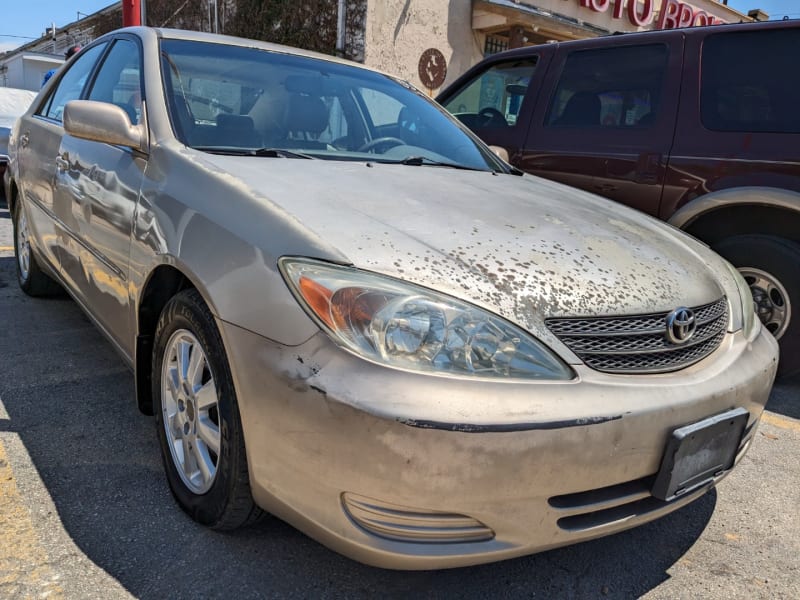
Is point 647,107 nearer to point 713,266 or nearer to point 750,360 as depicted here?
point 713,266

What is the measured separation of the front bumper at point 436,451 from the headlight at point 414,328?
42 mm

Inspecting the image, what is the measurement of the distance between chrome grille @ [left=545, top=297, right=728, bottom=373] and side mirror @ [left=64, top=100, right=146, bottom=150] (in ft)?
5.16

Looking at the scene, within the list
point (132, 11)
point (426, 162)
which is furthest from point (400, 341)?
point (132, 11)

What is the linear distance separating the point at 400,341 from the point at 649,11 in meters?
13.9

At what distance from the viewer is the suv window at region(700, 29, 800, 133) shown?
3.34 metres

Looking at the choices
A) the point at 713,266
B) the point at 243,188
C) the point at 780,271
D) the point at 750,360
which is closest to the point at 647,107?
the point at 780,271

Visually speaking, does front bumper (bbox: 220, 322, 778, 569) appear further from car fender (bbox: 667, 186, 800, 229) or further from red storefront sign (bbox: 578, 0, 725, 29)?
red storefront sign (bbox: 578, 0, 725, 29)

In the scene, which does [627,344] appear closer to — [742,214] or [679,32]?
[742,214]

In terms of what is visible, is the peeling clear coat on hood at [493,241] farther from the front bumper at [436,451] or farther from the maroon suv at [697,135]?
the maroon suv at [697,135]

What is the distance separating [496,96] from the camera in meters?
4.66

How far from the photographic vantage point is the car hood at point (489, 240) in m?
1.64

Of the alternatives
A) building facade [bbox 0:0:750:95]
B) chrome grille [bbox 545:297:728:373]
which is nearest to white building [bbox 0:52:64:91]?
building facade [bbox 0:0:750:95]

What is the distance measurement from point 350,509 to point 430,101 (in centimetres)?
244

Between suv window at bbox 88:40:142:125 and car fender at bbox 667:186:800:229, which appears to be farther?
car fender at bbox 667:186:800:229
